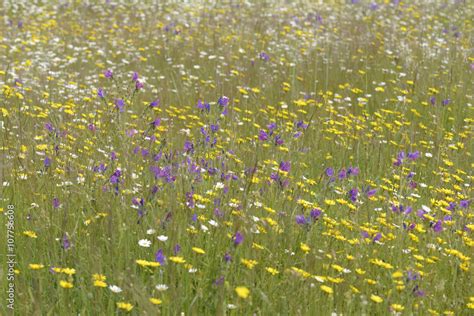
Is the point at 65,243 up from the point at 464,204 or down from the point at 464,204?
up

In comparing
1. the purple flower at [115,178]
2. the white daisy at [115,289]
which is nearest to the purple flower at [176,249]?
the white daisy at [115,289]

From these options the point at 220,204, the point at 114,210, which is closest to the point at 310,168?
the point at 220,204

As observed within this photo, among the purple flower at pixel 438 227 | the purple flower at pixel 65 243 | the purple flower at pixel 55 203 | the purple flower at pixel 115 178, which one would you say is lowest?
the purple flower at pixel 438 227

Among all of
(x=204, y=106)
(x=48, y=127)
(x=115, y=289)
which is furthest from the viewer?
(x=204, y=106)

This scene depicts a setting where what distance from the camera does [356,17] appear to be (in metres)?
9.10

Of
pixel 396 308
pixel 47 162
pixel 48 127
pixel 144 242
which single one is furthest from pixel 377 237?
pixel 48 127

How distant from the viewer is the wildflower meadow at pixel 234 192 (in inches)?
98.0

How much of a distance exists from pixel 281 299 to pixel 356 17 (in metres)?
7.15

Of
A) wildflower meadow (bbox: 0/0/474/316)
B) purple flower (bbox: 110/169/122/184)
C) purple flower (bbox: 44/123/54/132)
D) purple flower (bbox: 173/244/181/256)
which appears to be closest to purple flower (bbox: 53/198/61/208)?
wildflower meadow (bbox: 0/0/474/316)

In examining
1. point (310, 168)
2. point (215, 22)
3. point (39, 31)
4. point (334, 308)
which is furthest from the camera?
point (215, 22)

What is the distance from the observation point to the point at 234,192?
124 inches

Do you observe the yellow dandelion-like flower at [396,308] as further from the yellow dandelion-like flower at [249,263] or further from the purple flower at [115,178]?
the purple flower at [115,178]

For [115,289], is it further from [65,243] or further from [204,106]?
[204,106]

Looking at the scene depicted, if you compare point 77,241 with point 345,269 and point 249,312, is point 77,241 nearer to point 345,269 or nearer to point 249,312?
point 249,312
